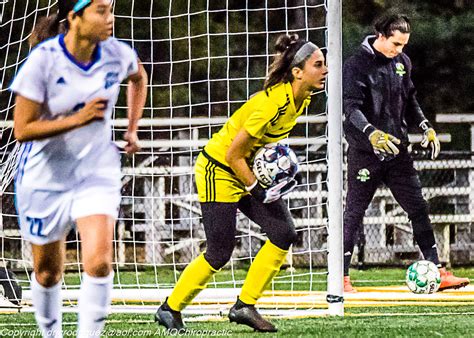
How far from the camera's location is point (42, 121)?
5.99 metres

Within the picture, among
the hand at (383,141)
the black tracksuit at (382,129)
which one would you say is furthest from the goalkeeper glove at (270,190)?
the black tracksuit at (382,129)

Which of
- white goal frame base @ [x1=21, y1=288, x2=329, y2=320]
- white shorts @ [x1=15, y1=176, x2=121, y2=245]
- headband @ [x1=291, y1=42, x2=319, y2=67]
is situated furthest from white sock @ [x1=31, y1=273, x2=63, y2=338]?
white goal frame base @ [x1=21, y1=288, x2=329, y2=320]

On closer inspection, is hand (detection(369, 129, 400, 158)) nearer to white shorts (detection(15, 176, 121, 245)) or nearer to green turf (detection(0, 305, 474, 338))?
green turf (detection(0, 305, 474, 338))

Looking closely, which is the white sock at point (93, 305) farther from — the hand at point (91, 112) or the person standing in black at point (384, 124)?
the person standing in black at point (384, 124)

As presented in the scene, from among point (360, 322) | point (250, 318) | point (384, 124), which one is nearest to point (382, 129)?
point (384, 124)

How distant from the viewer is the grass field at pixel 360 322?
8.09 meters

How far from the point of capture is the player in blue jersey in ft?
19.5

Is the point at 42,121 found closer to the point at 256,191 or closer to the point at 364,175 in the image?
the point at 256,191

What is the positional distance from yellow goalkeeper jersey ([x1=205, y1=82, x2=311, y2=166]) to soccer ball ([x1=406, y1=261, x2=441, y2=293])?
3.08 meters

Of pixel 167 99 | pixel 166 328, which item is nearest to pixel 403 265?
pixel 167 99

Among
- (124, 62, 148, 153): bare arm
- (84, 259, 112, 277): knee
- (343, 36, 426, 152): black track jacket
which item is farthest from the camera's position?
(343, 36, 426, 152): black track jacket

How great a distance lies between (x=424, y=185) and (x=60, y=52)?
11.8 m

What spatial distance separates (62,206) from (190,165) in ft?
30.8

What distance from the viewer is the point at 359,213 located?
439 inches
